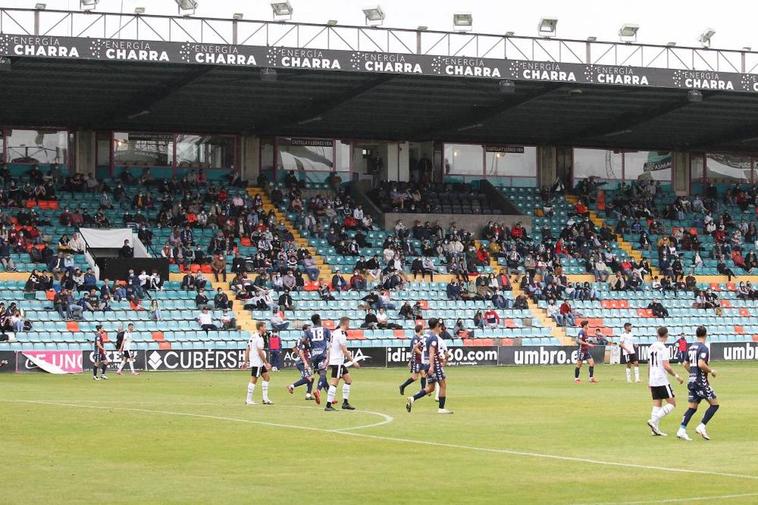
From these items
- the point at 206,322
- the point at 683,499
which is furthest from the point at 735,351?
the point at 683,499

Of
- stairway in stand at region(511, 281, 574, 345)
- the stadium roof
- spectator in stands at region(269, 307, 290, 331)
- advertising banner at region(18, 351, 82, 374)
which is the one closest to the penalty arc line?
advertising banner at region(18, 351, 82, 374)

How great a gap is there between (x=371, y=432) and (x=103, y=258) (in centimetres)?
3129

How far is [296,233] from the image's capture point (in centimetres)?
6012

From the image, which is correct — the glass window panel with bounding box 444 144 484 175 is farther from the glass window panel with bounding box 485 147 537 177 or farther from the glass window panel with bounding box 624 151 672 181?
the glass window panel with bounding box 624 151 672 181

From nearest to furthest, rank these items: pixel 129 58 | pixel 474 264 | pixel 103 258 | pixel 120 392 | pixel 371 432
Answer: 1. pixel 371 432
2. pixel 120 392
3. pixel 129 58
4. pixel 103 258
5. pixel 474 264

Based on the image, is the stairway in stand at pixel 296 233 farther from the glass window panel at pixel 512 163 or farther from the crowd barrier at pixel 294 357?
the glass window panel at pixel 512 163

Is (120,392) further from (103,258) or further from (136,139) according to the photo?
(136,139)

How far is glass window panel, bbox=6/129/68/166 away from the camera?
60969 millimetres

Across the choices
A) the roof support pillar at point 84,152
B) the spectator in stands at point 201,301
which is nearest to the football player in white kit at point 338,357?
the spectator in stands at point 201,301

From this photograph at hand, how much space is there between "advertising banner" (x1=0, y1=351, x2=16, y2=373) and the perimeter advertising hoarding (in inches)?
394

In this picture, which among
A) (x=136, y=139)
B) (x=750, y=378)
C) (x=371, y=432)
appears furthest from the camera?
(x=136, y=139)

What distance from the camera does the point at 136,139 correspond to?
2488 inches

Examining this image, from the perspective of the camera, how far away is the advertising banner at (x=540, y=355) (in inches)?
2037

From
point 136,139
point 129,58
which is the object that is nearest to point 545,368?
point 129,58
